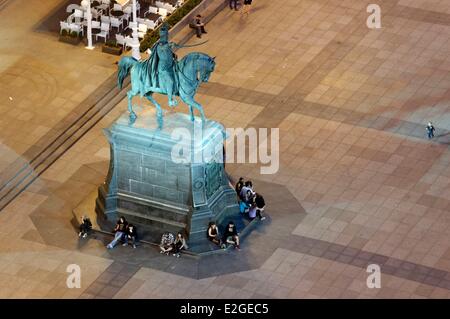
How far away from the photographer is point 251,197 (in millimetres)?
96625

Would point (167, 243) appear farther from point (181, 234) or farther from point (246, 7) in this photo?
point (246, 7)

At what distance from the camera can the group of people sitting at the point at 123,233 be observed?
9488 cm

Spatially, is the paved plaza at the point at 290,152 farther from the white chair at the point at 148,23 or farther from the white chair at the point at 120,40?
the white chair at the point at 148,23

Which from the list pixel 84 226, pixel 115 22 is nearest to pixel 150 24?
pixel 115 22

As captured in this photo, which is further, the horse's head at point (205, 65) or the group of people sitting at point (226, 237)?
the group of people sitting at point (226, 237)

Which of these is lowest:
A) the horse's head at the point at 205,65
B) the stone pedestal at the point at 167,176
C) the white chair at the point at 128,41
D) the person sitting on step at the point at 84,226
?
the person sitting on step at the point at 84,226

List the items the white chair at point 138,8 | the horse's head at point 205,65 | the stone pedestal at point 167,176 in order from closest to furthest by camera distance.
→ the horse's head at point 205,65
the stone pedestal at point 167,176
the white chair at point 138,8

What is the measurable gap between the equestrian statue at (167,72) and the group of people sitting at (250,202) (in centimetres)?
530

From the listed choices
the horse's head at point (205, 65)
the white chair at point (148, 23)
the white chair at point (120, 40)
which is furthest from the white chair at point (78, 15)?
the horse's head at point (205, 65)

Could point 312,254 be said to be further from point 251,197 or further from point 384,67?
point 384,67

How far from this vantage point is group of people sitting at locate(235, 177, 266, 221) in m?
96.5
